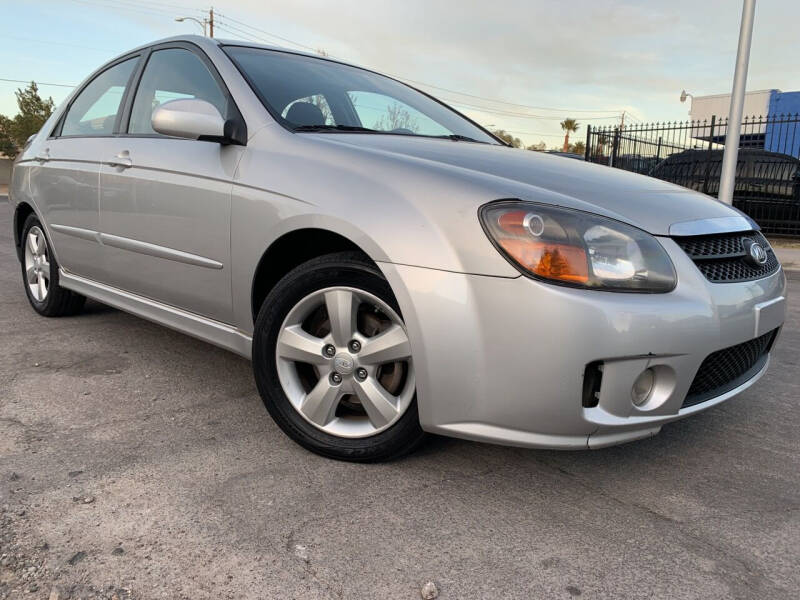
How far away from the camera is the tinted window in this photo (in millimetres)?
2908

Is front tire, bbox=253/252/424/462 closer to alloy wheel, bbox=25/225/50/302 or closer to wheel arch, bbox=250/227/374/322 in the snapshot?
wheel arch, bbox=250/227/374/322

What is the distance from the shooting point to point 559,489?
82.8 inches

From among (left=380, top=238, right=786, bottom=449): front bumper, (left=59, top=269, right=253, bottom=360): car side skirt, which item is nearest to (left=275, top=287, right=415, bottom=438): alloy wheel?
(left=380, top=238, right=786, bottom=449): front bumper

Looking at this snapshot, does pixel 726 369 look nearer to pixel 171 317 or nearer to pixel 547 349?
pixel 547 349

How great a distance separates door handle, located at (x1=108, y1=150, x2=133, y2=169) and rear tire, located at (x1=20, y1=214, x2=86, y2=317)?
1090 mm

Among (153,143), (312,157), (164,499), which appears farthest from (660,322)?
(153,143)

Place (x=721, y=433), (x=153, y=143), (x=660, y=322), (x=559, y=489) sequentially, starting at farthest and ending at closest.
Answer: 1. (x=153, y=143)
2. (x=721, y=433)
3. (x=559, y=489)
4. (x=660, y=322)

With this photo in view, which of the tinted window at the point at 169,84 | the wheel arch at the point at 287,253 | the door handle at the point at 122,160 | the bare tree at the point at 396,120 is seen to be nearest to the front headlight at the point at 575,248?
the wheel arch at the point at 287,253

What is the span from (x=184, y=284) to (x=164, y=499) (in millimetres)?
1078

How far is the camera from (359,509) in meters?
1.93

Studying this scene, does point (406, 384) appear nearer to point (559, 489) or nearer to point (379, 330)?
point (379, 330)

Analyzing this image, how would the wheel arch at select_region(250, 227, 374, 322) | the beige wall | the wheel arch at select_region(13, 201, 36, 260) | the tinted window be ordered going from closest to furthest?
the wheel arch at select_region(250, 227, 374, 322) → the tinted window → the wheel arch at select_region(13, 201, 36, 260) → the beige wall

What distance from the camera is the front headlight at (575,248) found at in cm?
184

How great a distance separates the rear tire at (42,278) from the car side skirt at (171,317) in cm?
30
